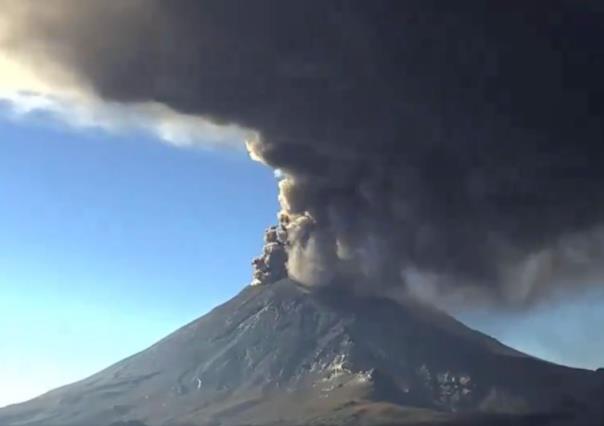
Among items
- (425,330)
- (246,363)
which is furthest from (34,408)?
(425,330)

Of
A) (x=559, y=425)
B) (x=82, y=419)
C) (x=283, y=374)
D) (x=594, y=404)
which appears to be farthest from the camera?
(x=283, y=374)

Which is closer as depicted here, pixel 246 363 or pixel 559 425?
pixel 559 425

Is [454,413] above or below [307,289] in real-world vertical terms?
below

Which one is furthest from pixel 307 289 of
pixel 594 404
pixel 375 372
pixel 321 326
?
pixel 594 404

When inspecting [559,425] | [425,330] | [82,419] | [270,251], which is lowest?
[559,425]

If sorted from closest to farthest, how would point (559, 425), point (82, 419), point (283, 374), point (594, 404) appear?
point (559, 425) < point (594, 404) < point (82, 419) < point (283, 374)

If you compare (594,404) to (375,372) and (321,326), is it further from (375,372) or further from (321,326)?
(321,326)

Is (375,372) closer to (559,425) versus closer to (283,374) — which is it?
(283,374)
